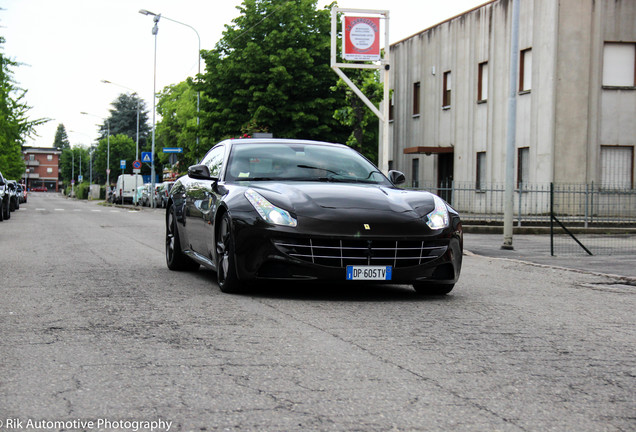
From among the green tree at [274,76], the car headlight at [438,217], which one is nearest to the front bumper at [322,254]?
the car headlight at [438,217]

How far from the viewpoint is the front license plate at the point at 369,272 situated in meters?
7.44

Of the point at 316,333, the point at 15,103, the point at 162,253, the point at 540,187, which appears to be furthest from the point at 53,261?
the point at 15,103

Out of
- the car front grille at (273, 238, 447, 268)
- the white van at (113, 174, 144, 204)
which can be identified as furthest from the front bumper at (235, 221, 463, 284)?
the white van at (113, 174, 144, 204)

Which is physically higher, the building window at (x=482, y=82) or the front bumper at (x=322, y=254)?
the building window at (x=482, y=82)

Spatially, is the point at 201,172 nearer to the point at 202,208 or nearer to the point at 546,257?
the point at 202,208

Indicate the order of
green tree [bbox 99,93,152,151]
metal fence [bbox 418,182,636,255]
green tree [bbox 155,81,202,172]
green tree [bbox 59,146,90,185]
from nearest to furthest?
metal fence [bbox 418,182,636,255] < green tree [bbox 155,81,202,172] < green tree [bbox 99,93,152,151] < green tree [bbox 59,146,90,185]

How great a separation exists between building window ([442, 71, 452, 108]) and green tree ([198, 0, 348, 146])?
6202mm

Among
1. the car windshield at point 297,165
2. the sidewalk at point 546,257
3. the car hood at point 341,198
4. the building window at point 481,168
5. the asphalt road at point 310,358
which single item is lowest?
the sidewalk at point 546,257

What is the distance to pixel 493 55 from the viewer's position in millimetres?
32969

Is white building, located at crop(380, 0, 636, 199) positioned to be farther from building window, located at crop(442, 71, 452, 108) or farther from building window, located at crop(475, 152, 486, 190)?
building window, located at crop(442, 71, 452, 108)

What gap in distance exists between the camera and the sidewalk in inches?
486

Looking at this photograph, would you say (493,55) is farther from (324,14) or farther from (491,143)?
(324,14)

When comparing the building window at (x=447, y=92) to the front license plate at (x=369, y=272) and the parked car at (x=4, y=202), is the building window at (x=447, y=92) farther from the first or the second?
the front license plate at (x=369, y=272)

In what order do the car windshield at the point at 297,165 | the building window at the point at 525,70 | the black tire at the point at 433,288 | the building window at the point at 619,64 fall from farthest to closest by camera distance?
1. the building window at the point at 525,70
2. the building window at the point at 619,64
3. the car windshield at the point at 297,165
4. the black tire at the point at 433,288
